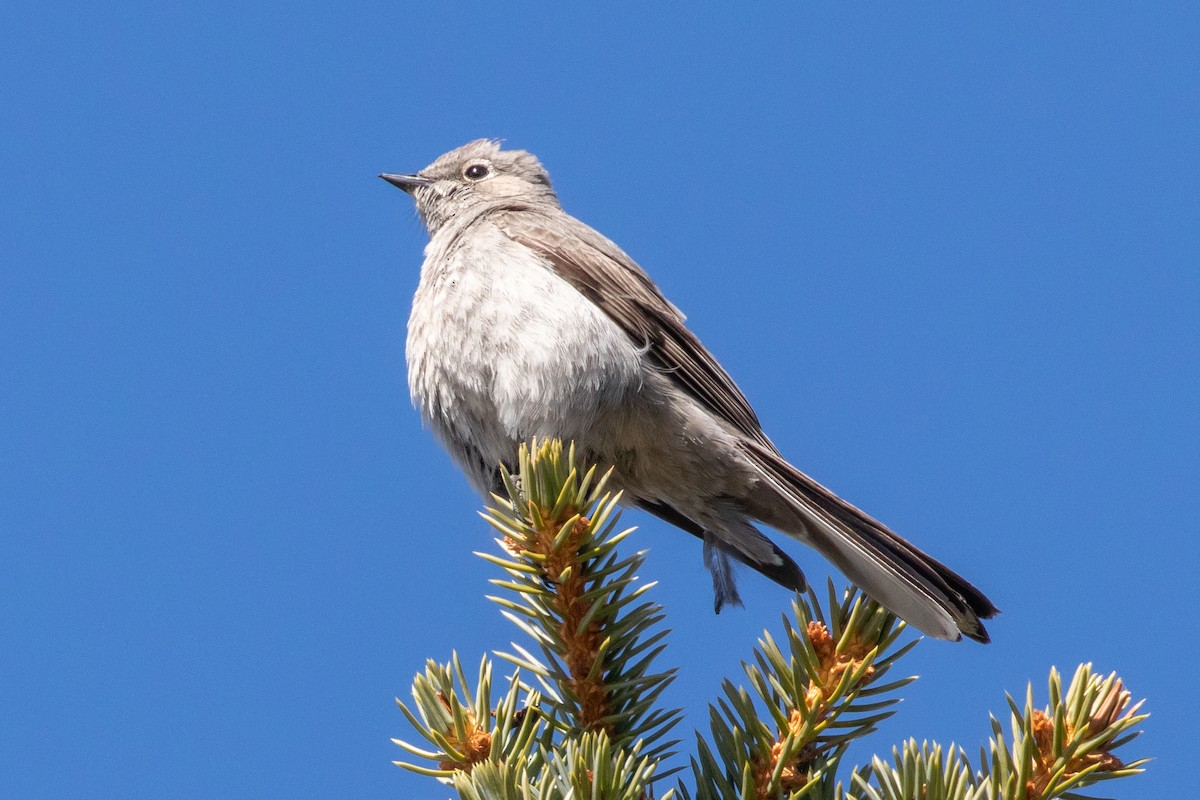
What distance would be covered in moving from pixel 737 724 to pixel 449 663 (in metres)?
0.70

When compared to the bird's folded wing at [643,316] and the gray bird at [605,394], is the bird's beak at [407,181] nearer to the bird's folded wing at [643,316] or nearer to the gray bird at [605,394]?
the gray bird at [605,394]

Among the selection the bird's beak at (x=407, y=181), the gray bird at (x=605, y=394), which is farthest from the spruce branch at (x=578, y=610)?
the bird's beak at (x=407, y=181)

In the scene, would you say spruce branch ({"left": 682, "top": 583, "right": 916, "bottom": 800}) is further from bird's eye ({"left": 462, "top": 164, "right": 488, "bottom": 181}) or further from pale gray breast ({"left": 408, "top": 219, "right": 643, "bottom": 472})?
bird's eye ({"left": 462, "top": 164, "right": 488, "bottom": 181})

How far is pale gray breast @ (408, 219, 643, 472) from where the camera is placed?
4781 millimetres

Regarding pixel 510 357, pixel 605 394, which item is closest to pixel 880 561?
pixel 605 394

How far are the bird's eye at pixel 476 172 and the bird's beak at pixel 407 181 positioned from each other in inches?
9.7

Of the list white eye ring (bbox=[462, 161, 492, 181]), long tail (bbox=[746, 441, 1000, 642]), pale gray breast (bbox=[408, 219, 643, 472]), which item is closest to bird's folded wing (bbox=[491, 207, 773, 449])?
pale gray breast (bbox=[408, 219, 643, 472])

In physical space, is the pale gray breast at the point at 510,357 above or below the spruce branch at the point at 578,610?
above

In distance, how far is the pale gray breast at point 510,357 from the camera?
4.78m

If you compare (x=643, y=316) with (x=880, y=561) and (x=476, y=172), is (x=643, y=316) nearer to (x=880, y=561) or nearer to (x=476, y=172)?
(x=880, y=561)

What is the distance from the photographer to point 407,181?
725 cm

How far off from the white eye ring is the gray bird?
160 cm

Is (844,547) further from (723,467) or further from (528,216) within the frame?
(528,216)

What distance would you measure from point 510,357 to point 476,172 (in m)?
2.89
